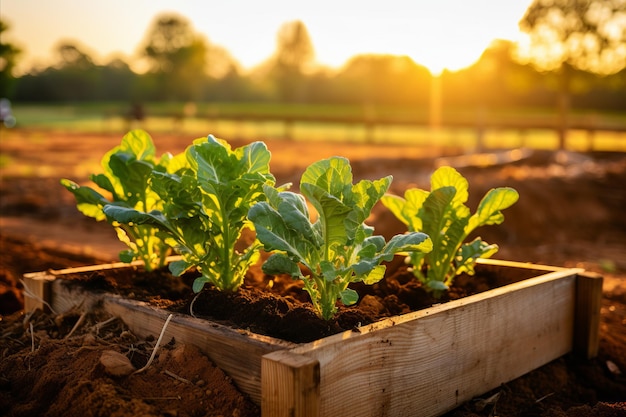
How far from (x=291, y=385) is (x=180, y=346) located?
1.99ft

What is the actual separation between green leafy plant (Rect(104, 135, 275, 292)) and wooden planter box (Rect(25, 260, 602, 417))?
0.31 m

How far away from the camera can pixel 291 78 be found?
7244cm

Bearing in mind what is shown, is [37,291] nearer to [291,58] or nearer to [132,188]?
[132,188]

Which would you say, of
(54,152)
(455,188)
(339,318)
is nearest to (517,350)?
(455,188)

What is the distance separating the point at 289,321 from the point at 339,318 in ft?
0.59

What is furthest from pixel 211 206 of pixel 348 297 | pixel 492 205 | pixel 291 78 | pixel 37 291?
pixel 291 78

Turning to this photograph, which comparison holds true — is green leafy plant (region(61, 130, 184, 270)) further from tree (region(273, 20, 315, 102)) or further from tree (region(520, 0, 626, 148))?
tree (region(273, 20, 315, 102))

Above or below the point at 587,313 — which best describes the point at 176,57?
above

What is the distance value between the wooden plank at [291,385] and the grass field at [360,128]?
18.9m

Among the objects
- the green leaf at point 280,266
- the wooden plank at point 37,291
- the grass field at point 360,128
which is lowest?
the grass field at point 360,128

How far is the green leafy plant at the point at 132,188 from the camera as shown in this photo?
2.95 m

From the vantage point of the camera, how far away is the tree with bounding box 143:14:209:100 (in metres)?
84.6

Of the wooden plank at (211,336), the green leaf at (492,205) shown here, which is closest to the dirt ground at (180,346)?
the wooden plank at (211,336)

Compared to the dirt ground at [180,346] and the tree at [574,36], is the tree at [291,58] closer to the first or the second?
the tree at [574,36]
